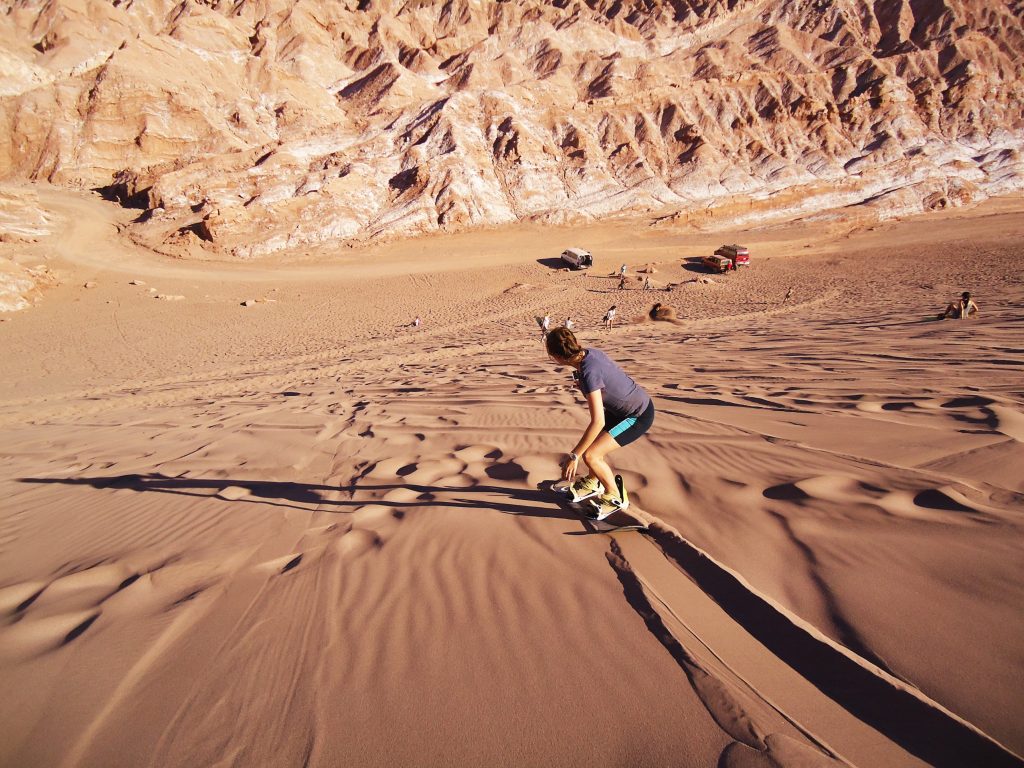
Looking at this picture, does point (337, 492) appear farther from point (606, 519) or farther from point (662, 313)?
point (662, 313)

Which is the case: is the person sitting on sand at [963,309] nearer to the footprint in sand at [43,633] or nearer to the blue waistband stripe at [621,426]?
the blue waistband stripe at [621,426]

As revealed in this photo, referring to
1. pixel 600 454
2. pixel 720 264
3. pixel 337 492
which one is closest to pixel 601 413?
pixel 600 454

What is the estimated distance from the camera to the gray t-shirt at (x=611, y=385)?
9.03ft

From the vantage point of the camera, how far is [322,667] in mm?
2037

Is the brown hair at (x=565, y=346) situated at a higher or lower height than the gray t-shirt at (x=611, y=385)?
higher

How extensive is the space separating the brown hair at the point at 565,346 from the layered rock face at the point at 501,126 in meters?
26.6

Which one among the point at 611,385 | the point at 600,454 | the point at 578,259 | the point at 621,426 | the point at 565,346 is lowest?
the point at 600,454

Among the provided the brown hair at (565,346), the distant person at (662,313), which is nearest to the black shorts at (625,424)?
the brown hair at (565,346)

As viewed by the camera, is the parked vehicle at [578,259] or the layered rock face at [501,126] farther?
the layered rock face at [501,126]

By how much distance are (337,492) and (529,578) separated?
74.0 inches

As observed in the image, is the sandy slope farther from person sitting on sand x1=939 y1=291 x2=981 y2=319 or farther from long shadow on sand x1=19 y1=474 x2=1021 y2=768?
person sitting on sand x1=939 y1=291 x2=981 y2=319

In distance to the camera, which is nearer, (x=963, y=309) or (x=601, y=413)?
(x=601, y=413)

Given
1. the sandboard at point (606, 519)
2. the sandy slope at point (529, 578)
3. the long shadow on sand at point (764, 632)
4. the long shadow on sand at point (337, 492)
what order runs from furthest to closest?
the long shadow on sand at point (337, 492) → the sandboard at point (606, 519) → the sandy slope at point (529, 578) → the long shadow on sand at point (764, 632)

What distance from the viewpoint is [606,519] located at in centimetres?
302
